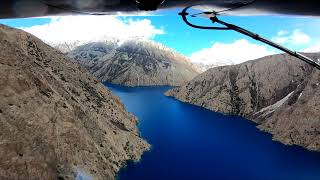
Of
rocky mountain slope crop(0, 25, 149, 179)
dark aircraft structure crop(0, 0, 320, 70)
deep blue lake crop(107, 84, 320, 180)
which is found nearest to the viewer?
dark aircraft structure crop(0, 0, 320, 70)

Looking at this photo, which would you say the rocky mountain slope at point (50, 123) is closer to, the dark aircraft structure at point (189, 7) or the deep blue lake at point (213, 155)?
the deep blue lake at point (213, 155)

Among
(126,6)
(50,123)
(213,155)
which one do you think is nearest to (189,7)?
(126,6)

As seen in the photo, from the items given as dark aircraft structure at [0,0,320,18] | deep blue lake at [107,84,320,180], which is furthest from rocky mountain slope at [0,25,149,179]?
dark aircraft structure at [0,0,320,18]

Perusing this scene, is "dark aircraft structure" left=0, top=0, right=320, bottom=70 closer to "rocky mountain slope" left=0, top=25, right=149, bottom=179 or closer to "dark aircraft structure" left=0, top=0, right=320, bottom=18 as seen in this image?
"dark aircraft structure" left=0, top=0, right=320, bottom=18

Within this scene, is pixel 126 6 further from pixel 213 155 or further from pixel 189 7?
pixel 213 155

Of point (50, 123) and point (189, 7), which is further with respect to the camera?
point (50, 123)

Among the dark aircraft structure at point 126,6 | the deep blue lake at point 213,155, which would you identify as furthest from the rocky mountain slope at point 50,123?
the dark aircraft structure at point 126,6
